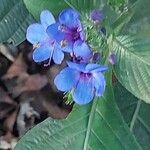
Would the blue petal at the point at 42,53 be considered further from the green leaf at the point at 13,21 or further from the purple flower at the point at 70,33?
the green leaf at the point at 13,21

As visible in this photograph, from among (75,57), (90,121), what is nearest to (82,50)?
(75,57)

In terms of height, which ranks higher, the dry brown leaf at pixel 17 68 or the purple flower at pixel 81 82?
the purple flower at pixel 81 82

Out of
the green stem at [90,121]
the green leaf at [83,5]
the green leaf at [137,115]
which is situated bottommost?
the green leaf at [137,115]

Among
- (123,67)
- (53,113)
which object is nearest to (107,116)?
(123,67)

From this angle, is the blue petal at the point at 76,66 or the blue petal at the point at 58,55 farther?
the blue petal at the point at 58,55

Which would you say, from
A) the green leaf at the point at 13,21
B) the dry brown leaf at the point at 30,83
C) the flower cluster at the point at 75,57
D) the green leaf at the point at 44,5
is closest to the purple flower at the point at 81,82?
the flower cluster at the point at 75,57

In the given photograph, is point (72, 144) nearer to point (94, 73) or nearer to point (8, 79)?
point (94, 73)

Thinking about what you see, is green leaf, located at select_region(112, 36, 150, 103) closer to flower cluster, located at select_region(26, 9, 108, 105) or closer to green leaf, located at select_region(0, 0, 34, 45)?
flower cluster, located at select_region(26, 9, 108, 105)

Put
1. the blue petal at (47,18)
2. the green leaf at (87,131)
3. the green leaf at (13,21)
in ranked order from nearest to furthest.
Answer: the blue petal at (47,18) < the green leaf at (87,131) < the green leaf at (13,21)

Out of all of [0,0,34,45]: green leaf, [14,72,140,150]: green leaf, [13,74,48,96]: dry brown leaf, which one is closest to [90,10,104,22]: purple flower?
[14,72,140,150]: green leaf
